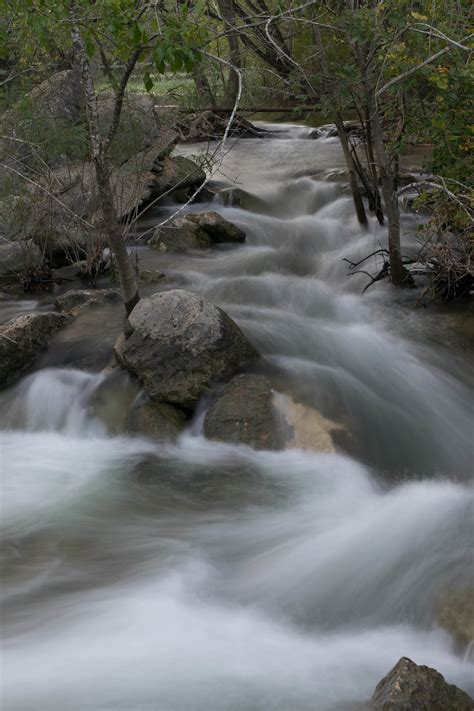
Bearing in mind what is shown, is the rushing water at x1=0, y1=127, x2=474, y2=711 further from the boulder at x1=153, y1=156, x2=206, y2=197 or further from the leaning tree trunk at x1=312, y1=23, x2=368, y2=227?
the boulder at x1=153, y1=156, x2=206, y2=197

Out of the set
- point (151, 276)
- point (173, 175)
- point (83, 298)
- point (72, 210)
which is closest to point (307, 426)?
point (83, 298)

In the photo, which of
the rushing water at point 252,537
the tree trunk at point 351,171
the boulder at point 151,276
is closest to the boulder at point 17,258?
the boulder at point 151,276

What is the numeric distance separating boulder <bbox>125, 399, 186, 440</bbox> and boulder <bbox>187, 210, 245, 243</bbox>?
4943 mm

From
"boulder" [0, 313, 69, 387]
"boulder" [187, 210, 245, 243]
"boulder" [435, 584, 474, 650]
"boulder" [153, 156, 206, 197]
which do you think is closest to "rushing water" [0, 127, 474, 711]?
"boulder" [435, 584, 474, 650]

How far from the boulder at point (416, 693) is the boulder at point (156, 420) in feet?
10.5

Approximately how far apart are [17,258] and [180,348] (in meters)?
4.39

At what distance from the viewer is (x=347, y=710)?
3.21 metres

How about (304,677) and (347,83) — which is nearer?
(304,677)

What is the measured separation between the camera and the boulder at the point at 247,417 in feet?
18.4

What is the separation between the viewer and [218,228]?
10.3 m

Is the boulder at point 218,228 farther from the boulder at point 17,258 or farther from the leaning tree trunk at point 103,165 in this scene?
the leaning tree trunk at point 103,165

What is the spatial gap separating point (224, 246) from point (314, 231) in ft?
4.76

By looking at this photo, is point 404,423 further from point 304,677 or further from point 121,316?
point 121,316

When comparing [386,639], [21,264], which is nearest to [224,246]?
[21,264]
